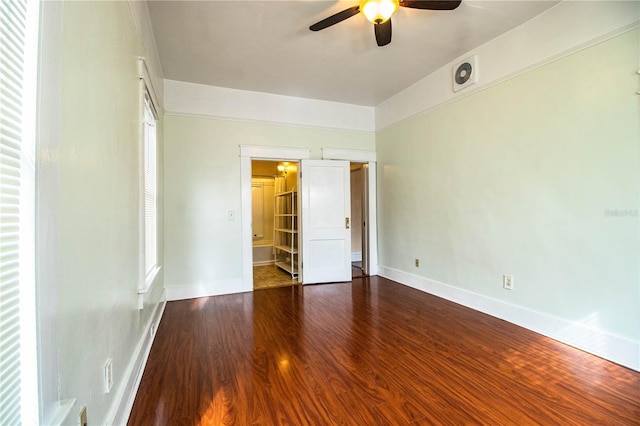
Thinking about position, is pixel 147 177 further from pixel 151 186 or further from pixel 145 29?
pixel 145 29

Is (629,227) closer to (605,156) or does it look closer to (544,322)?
(605,156)

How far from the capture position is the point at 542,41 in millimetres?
2537

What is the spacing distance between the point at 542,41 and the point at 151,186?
3838 mm

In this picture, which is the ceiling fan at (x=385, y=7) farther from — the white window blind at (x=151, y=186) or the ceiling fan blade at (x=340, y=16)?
the white window blind at (x=151, y=186)

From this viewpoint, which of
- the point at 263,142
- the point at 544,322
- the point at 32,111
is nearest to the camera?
the point at 32,111

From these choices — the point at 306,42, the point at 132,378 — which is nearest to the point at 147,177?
Answer: the point at 132,378

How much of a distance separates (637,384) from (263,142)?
13.9ft

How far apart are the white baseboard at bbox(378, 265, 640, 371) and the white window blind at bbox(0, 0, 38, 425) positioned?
3205 millimetres

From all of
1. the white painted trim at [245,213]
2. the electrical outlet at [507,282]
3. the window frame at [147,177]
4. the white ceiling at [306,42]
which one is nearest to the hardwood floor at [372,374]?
the electrical outlet at [507,282]

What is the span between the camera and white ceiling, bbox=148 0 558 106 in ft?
8.09

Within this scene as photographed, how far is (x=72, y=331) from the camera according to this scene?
961 mm

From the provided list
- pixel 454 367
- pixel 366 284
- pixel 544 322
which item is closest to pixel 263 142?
pixel 366 284

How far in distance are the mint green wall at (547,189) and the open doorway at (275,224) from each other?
7.15ft

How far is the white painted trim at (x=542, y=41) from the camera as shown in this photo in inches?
83.2
